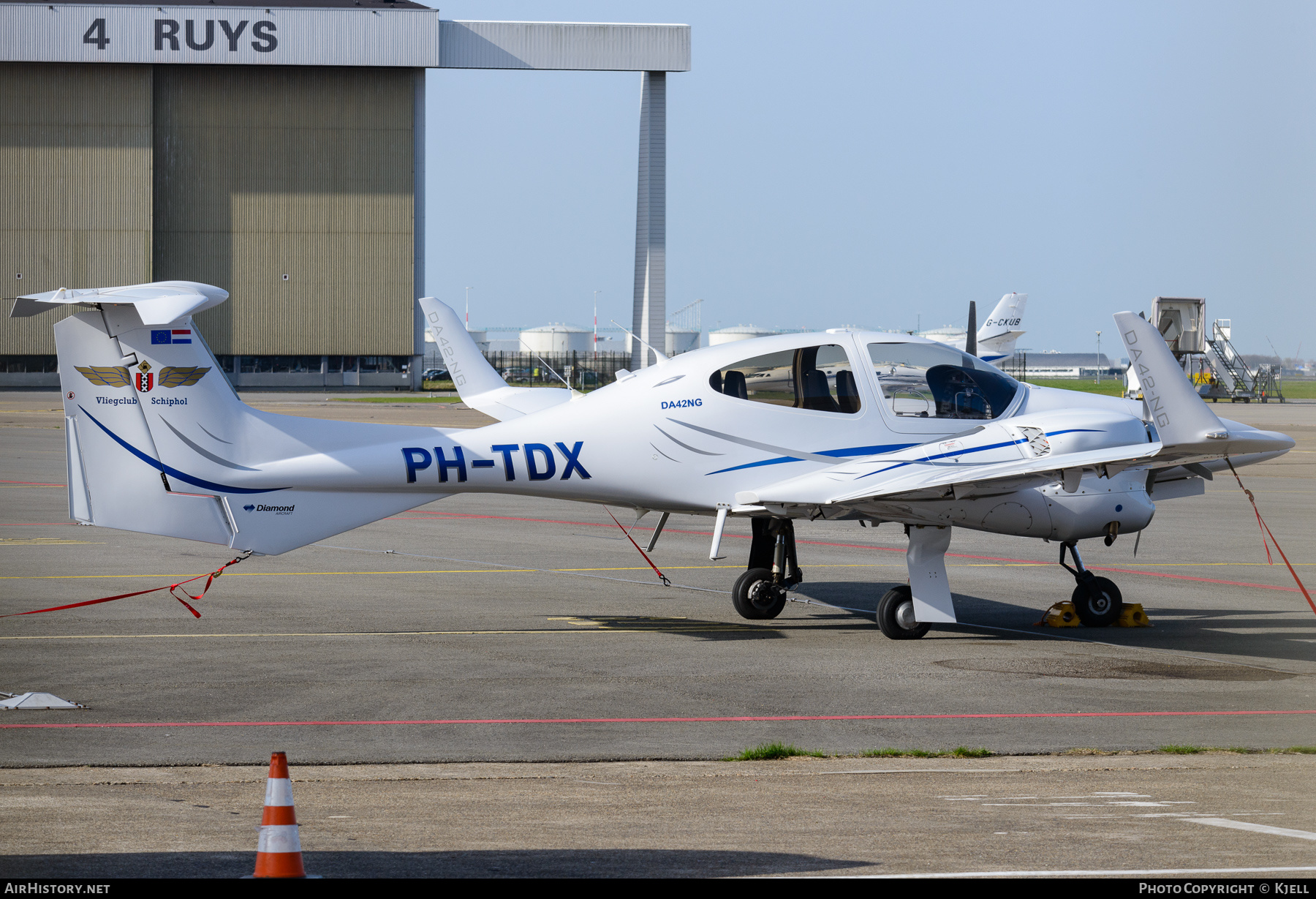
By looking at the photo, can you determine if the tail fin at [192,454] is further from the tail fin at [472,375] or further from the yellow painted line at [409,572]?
the tail fin at [472,375]

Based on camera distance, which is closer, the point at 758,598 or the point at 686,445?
the point at 686,445

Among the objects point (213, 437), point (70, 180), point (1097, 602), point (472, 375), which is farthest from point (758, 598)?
point (70, 180)

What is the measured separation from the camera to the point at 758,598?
1284cm

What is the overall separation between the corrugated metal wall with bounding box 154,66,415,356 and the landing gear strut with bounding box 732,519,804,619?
2514 inches

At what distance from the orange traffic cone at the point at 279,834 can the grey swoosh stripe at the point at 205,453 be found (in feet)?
20.9

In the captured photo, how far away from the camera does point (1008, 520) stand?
1201 centimetres

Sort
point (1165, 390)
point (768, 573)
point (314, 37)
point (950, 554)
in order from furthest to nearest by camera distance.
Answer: point (314, 37) < point (950, 554) < point (768, 573) < point (1165, 390)

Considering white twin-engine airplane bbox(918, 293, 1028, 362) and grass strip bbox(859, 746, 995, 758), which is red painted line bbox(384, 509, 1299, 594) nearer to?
grass strip bbox(859, 746, 995, 758)

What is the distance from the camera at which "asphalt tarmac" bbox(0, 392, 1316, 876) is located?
611 centimetres

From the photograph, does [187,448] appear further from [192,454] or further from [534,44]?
[534,44]

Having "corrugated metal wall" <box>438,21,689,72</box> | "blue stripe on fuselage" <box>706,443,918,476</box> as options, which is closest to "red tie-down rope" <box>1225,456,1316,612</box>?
"blue stripe on fuselage" <box>706,443,918,476</box>

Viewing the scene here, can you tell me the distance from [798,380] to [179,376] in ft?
18.1

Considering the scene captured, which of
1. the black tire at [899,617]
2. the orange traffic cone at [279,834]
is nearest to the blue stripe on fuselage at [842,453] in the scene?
the black tire at [899,617]
